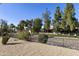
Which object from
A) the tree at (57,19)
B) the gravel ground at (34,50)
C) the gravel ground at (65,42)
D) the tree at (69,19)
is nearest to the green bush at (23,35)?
the gravel ground at (34,50)

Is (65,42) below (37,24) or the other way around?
below

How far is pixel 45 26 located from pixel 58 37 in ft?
1.67

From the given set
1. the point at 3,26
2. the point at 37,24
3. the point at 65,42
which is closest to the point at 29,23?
the point at 37,24

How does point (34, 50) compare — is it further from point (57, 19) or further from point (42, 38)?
point (57, 19)

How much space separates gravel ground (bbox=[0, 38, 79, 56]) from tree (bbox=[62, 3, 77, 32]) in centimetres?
59

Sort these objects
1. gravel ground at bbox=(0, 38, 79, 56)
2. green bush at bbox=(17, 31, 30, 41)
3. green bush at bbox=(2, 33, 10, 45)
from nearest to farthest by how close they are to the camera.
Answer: gravel ground at bbox=(0, 38, 79, 56) → green bush at bbox=(2, 33, 10, 45) → green bush at bbox=(17, 31, 30, 41)

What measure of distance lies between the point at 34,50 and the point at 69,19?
48.4 inches

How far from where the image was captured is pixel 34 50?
6578 mm

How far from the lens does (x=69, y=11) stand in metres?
6.76

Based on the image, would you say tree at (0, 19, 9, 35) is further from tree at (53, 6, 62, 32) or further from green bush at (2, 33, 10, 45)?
tree at (53, 6, 62, 32)

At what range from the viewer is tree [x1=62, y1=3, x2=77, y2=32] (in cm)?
665

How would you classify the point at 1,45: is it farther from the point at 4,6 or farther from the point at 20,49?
the point at 4,6

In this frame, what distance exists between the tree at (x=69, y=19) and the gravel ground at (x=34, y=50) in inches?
23.1

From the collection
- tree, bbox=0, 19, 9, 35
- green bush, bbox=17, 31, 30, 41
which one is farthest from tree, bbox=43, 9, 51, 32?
tree, bbox=0, 19, 9, 35
